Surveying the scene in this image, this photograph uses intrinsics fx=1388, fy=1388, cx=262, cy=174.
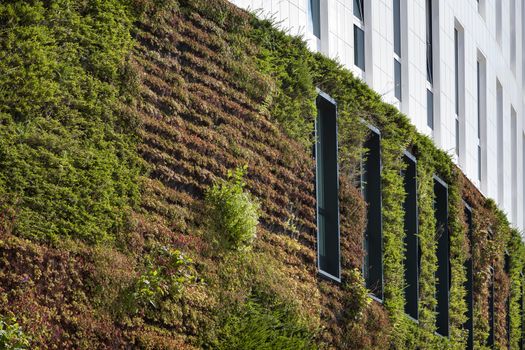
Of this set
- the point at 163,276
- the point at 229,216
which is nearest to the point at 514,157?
the point at 229,216

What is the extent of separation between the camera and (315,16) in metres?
20.0

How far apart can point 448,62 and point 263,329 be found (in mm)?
12134

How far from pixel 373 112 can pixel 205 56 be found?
5479 millimetres

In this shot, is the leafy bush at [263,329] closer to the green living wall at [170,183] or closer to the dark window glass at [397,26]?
the green living wall at [170,183]

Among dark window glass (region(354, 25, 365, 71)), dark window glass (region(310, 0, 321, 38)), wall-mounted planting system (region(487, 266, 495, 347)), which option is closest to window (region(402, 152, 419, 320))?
dark window glass (region(354, 25, 365, 71))

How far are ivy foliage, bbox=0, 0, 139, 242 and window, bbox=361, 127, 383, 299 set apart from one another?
742 centimetres

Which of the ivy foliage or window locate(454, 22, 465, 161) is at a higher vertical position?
window locate(454, 22, 465, 161)

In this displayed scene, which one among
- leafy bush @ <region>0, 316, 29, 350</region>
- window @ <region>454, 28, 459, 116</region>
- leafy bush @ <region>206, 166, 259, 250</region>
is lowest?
leafy bush @ <region>0, 316, 29, 350</region>

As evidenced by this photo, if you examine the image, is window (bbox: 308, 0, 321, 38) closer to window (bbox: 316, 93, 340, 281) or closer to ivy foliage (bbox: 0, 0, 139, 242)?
window (bbox: 316, 93, 340, 281)

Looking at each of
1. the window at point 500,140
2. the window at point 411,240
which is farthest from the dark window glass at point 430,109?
the window at point 500,140

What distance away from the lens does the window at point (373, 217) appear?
21.3 metres

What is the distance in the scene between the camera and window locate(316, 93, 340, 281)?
765 inches

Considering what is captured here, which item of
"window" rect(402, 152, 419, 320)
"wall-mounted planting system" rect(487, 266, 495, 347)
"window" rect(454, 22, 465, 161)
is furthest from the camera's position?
"wall-mounted planting system" rect(487, 266, 495, 347)

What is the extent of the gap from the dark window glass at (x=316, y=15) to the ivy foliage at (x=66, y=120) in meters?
5.53
